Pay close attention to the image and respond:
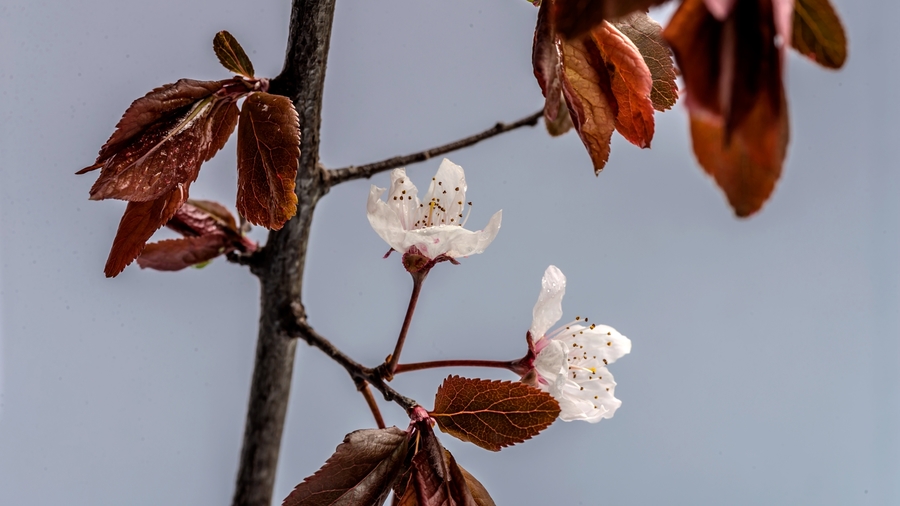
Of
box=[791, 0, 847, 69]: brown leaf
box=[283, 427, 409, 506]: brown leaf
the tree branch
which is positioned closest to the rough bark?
the tree branch

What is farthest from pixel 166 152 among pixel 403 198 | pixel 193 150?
pixel 403 198

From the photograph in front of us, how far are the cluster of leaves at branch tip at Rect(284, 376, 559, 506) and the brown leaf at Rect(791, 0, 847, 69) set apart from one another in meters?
0.20

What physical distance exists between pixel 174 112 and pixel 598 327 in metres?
0.27

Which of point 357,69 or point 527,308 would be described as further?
point 527,308

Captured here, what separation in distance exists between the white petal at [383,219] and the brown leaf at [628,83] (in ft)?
0.39

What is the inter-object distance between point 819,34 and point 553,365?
23 cm

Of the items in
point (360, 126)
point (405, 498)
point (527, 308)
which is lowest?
point (405, 498)

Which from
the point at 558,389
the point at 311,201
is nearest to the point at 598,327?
the point at 558,389

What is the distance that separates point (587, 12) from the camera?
18cm

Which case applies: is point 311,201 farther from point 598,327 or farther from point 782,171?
point 782,171

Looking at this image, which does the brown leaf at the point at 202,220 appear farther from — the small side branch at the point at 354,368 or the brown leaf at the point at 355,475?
the brown leaf at the point at 355,475

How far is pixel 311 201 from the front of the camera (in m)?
0.43

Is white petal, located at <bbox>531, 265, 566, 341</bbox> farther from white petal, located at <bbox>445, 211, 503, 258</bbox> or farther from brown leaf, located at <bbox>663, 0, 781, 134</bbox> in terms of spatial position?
brown leaf, located at <bbox>663, 0, 781, 134</bbox>

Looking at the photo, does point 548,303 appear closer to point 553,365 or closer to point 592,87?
point 553,365
